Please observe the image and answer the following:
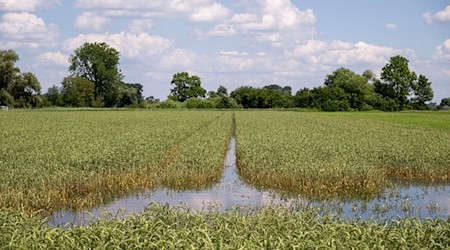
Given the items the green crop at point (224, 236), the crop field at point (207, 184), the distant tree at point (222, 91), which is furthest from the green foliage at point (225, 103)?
the green crop at point (224, 236)

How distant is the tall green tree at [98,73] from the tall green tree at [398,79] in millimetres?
54509

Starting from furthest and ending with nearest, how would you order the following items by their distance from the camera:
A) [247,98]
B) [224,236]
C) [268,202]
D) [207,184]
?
[247,98] < [207,184] < [268,202] < [224,236]

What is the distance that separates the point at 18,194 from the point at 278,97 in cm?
11227

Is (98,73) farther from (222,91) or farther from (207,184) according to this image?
(207,184)

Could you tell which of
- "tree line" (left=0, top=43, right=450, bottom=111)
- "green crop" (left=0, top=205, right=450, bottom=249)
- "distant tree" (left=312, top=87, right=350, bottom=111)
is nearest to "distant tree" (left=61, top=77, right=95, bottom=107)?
"tree line" (left=0, top=43, right=450, bottom=111)

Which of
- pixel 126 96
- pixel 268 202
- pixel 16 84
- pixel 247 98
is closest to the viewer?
pixel 268 202

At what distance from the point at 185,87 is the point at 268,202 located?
130 m

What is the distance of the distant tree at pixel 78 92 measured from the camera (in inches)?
4454

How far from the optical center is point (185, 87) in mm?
143250

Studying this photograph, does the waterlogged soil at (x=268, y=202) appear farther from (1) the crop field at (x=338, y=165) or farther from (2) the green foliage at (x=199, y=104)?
(2) the green foliage at (x=199, y=104)

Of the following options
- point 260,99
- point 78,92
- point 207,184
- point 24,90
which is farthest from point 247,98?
point 207,184

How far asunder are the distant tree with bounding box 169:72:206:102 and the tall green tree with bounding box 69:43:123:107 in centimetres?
2214

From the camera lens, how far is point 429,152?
22.4 metres

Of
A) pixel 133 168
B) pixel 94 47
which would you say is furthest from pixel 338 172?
pixel 94 47
